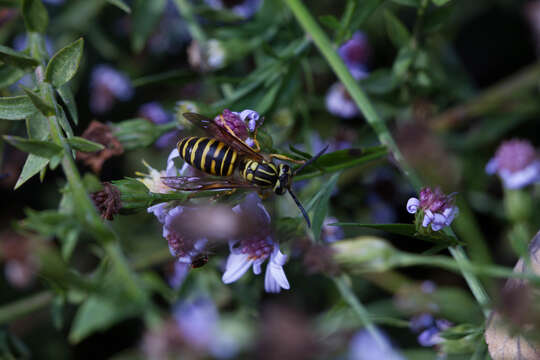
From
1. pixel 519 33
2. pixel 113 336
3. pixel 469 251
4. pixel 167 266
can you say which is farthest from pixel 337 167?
pixel 519 33

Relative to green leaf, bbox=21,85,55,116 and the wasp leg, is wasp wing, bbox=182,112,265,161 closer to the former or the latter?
the wasp leg

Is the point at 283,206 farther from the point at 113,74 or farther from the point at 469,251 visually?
the point at 113,74

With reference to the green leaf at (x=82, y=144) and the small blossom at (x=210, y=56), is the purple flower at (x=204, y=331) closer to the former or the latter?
the green leaf at (x=82, y=144)

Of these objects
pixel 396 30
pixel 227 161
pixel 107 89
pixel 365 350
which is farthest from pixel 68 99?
pixel 107 89

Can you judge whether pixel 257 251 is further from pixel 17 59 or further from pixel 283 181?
pixel 17 59

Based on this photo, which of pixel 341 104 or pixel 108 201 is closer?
pixel 108 201

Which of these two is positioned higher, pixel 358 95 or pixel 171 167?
pixel 171 167
